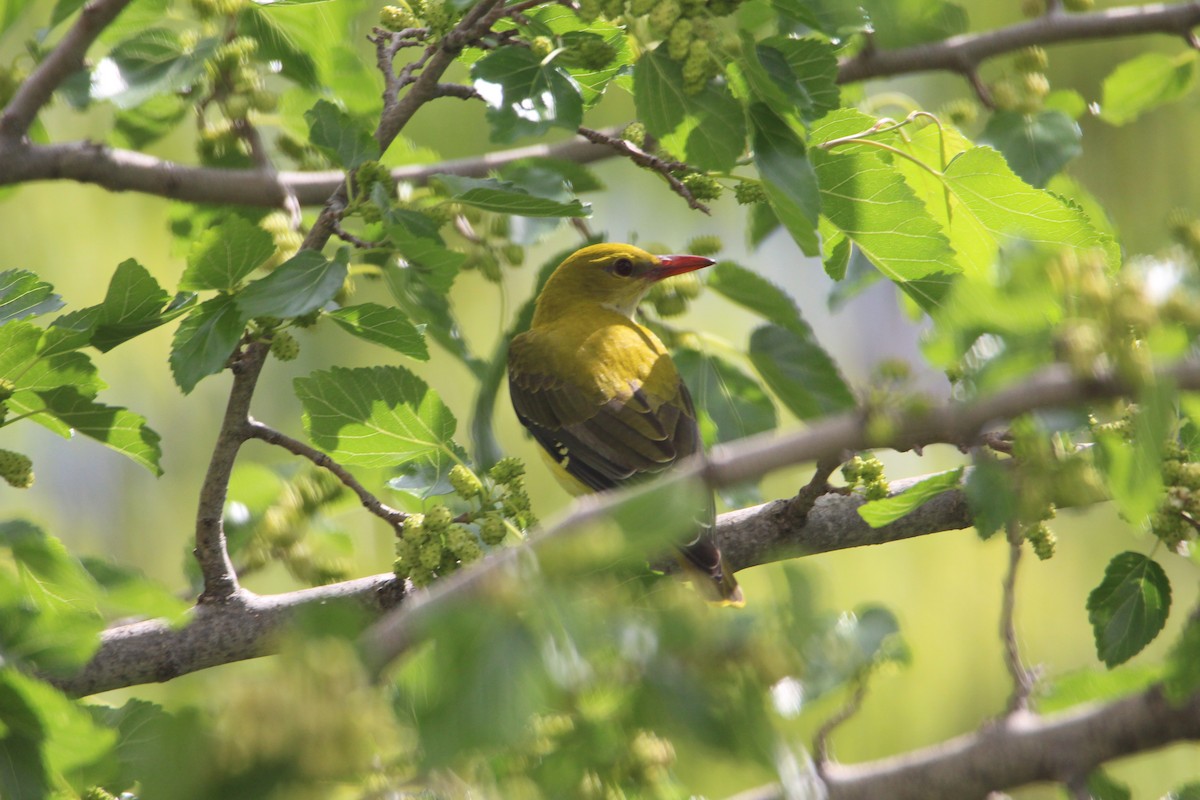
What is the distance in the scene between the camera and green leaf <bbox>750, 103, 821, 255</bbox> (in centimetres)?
203

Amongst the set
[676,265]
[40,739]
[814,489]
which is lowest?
[676,265]

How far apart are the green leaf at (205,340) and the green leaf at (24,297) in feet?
1.23

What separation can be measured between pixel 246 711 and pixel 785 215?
133 centimetres

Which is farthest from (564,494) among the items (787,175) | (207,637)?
(787,175)

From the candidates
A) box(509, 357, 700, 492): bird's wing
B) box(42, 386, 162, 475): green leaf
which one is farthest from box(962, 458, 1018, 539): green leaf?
box(509, 357, 700, 492): bird's wing

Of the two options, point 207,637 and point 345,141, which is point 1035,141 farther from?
point 207,637

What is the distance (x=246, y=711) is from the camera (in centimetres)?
107

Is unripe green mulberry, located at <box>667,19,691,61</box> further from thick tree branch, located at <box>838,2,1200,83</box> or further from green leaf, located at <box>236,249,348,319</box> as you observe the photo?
thick tree branch, located at <box>838,2,1200,83</box>

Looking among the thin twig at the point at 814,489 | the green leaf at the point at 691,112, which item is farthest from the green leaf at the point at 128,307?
the thin twig at the point at 814,489

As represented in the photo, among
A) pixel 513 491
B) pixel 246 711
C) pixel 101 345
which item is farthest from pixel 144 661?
pixel 246 711

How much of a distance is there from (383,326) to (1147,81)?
102 inches

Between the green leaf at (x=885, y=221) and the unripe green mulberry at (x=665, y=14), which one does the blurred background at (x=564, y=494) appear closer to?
the green leaf at (x=885, y=221)

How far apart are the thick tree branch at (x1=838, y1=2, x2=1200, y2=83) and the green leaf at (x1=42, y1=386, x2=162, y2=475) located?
7.42 feet

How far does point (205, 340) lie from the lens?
6.97 ft
